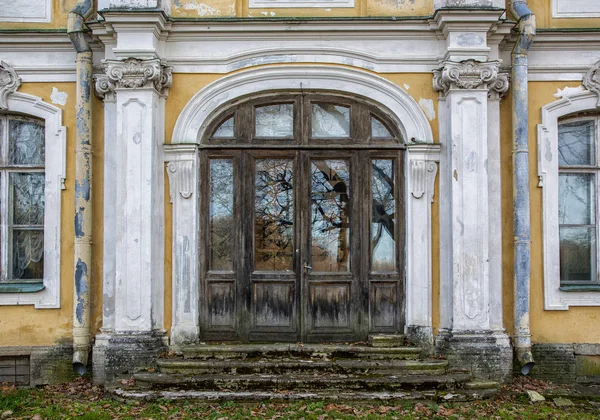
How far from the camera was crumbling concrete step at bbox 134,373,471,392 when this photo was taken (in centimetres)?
642

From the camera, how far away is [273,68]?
24.3 ft

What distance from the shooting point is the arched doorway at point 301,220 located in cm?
744

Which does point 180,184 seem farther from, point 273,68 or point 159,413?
point 159,413

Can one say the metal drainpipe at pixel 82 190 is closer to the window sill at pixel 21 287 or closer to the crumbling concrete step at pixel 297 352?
the window sill at pixel 21 287

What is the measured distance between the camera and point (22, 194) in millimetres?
7754

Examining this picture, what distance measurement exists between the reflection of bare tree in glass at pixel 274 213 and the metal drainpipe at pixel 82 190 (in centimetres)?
195

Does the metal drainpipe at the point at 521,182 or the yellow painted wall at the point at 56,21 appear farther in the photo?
the yellow painted wall at the point at 56,21

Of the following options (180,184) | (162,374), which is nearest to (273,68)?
(180,184)

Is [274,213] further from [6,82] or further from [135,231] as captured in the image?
[6,82]

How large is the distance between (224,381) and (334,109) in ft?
11.1

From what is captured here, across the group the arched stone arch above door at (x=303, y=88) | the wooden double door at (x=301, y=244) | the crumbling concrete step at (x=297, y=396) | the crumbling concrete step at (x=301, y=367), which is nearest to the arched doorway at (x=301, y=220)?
the wooden double door at (x=301, y=244)

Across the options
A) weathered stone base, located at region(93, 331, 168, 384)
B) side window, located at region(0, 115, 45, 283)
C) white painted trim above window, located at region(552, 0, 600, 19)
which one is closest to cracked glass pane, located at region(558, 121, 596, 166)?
white painted trim above window, located at region(552, 0, 600, 19)

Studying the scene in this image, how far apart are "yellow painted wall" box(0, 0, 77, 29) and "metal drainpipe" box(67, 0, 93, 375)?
12.2 inches

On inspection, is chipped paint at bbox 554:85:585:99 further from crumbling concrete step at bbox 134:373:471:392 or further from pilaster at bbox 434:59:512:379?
crumbling concrete step at bbox 134:373:471:392
